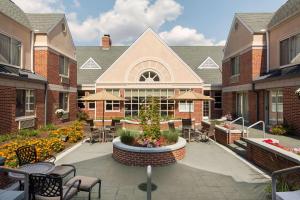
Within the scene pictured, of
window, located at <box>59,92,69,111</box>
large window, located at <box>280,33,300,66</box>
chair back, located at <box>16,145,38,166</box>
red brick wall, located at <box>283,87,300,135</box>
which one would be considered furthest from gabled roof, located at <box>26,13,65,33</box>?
large window, located at <box>280,33,300,66</box>

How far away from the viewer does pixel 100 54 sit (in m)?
31.1

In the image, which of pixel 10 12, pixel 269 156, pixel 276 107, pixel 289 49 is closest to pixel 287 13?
pixel 289 49

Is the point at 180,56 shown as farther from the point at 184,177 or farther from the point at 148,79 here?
the point at 184,177

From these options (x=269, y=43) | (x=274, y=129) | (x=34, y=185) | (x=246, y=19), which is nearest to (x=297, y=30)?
(x=269, y=43)

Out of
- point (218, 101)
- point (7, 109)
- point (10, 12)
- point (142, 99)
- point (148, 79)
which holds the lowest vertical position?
point (7, 109)

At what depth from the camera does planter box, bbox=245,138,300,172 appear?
6683mm

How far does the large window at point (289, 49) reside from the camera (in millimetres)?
14477

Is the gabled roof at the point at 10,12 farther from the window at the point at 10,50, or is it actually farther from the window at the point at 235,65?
the window at the point at 235,65

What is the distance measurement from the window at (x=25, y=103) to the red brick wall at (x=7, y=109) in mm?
1042

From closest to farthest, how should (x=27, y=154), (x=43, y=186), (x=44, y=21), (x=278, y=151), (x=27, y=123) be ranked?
(x=43, y=186)
(x=27, y=154)
(x=278, y=151)
(x=27, y=123)
(x=44, y=21)

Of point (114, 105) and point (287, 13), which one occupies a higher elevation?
point (287, 13)

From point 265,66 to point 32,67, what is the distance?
738 inches

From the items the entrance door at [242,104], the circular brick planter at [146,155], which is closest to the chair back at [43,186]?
the circular brick planter at [146,155]

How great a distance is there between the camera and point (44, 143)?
952 centimetres
